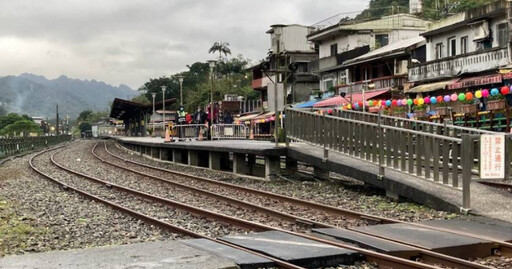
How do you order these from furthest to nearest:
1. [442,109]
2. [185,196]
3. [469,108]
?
[442,109] < [469,108] < [185,196]

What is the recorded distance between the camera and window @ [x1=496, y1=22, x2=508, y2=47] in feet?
84.0

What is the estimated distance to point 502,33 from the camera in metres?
25.8

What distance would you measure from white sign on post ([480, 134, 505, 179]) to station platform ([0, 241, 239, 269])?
201 inches

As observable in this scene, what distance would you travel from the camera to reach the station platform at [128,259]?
5.54 m

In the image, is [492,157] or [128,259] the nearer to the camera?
[128,259]

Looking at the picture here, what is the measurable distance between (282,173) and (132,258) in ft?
34.9

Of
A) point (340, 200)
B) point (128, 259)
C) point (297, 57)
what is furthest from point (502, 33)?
point (297, 57)

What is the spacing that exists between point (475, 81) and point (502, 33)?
3152 mm

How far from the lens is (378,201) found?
1081 cm

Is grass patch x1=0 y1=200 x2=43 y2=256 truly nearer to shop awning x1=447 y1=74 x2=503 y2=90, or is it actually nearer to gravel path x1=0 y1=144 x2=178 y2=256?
gravel path x1=0 y1=144 x2=178 y2=256

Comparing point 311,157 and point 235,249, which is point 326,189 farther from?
point 235,249

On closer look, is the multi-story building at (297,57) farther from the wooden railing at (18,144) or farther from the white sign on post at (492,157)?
the white sign on post at (492,157)

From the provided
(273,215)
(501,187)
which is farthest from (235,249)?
(501,187)

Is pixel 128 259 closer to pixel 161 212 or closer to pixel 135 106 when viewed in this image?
pixel 161 212
